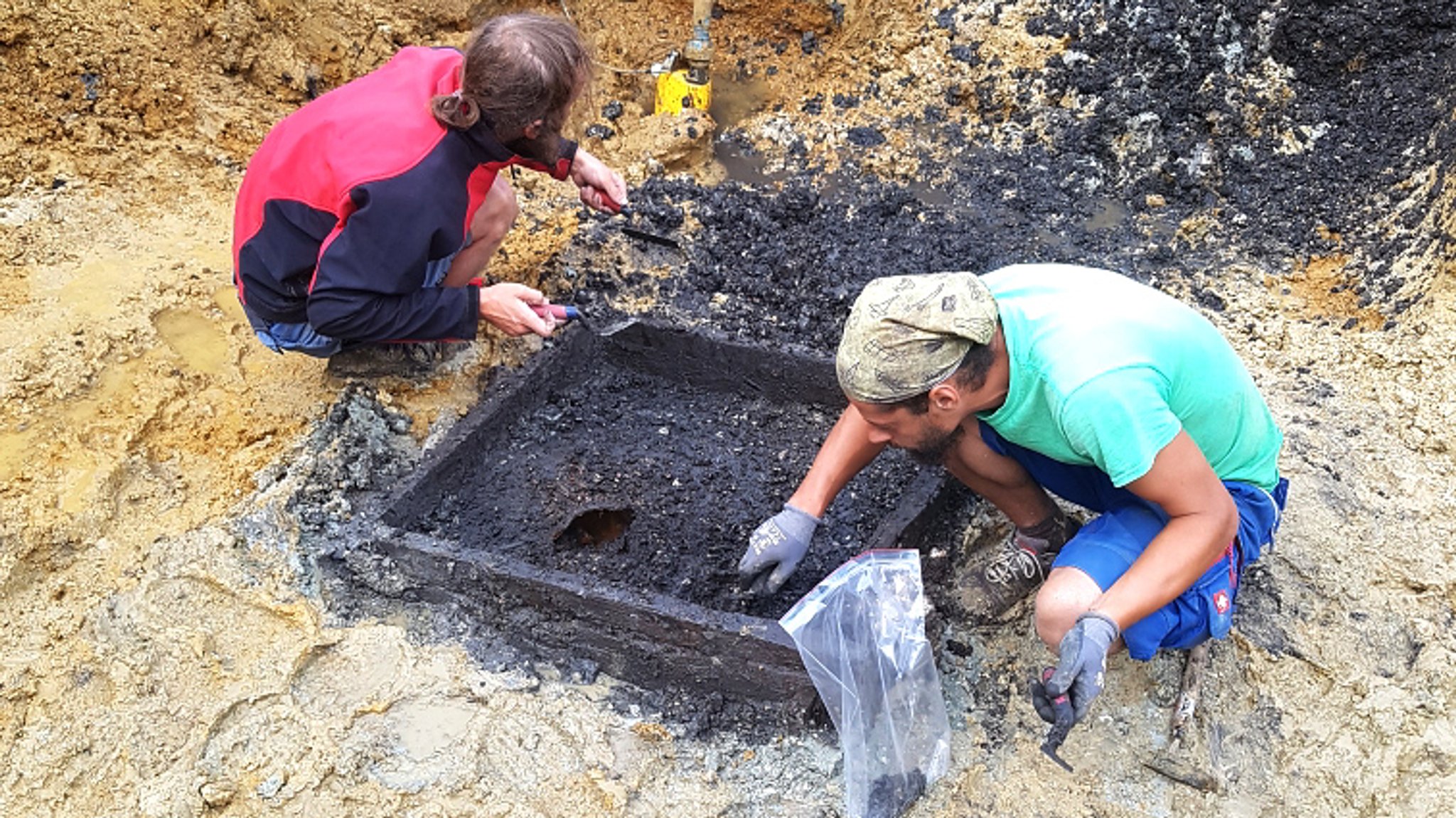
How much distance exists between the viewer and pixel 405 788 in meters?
2.35

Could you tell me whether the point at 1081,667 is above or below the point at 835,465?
above

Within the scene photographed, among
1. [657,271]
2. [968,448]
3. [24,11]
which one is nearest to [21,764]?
[968,448]

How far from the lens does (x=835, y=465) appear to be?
264 centimetres

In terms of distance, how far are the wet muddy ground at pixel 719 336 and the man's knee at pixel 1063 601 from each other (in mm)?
339

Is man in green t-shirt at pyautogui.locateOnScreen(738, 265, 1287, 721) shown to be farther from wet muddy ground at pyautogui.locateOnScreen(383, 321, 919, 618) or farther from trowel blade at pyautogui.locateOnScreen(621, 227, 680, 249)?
trowel blade at pyautogui.locateOnScreen(621, 227, 680, 249)

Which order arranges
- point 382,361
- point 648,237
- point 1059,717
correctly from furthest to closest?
point 648,237, point 382,361, point 1059,717

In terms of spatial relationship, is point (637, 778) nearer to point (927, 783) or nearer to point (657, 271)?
point (927, 783)

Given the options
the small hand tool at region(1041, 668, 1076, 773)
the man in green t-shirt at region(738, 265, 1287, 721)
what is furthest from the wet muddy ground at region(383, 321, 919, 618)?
the small hand tool at region(1041, 668, 1076, 773)

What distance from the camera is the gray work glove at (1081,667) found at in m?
2.06

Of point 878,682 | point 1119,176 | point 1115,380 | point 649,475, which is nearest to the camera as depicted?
point 1115,380

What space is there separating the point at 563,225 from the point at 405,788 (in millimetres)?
2384

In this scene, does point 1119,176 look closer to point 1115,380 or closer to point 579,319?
point 579,319

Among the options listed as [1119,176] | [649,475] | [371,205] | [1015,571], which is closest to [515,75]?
[371,205]

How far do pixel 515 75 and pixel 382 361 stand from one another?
121 centimetres
